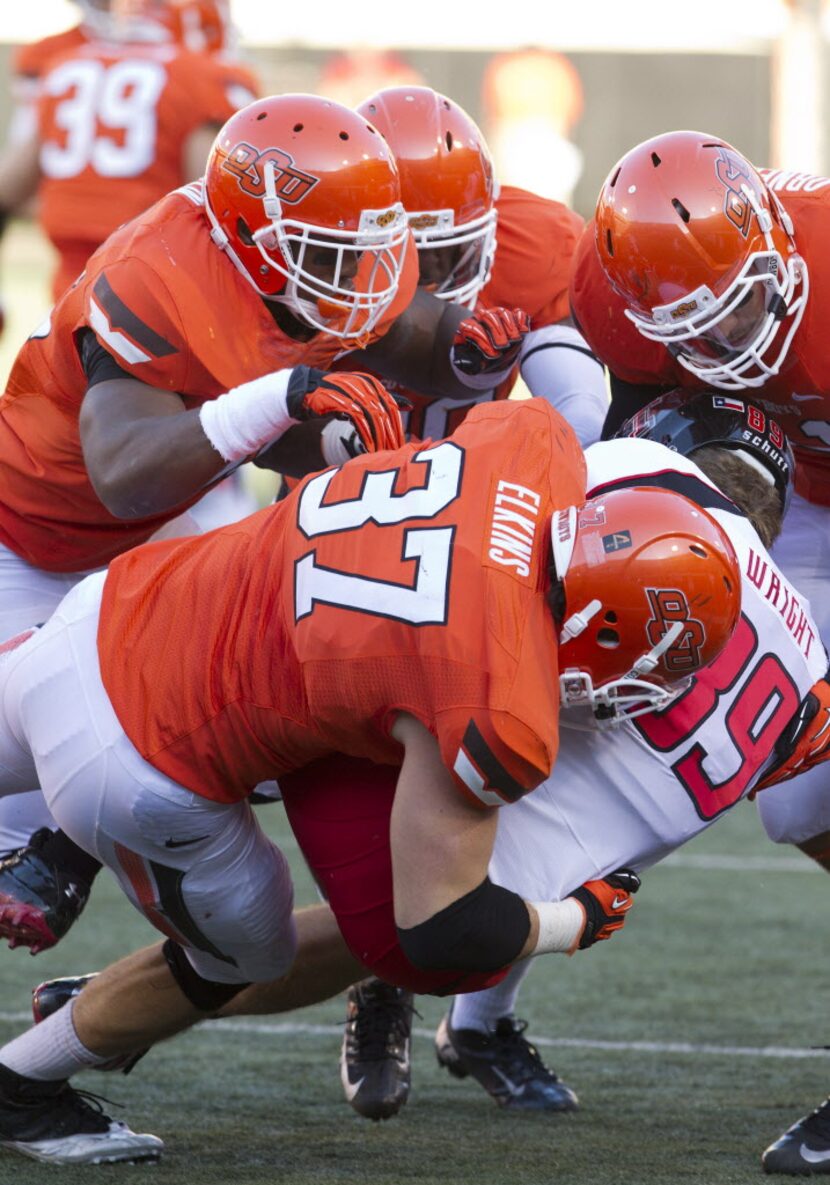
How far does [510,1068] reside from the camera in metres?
3.51

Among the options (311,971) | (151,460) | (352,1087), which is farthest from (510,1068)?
(151,460)

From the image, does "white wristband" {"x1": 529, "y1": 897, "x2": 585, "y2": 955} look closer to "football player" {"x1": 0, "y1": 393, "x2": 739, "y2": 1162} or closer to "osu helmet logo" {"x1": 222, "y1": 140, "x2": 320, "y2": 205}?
"football player" {"x1": 0, "y1": 393, "x2": 739, "y2": 1162}

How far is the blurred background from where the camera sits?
16.2 m

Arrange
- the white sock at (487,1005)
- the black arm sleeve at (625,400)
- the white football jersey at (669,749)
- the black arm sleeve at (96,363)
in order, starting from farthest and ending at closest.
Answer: the white sock at (487,1005) < the black arm sleeve at (625,400) < the black arm sleeve at (96,363) < the white football jersey at (669,749)

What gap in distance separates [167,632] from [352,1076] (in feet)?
3.57

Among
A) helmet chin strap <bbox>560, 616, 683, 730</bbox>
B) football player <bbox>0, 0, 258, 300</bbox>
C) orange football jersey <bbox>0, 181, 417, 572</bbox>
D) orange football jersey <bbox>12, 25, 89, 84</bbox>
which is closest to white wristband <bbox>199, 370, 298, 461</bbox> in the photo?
orange football jersey <bbox>0, 181, 417, 572</bbox>

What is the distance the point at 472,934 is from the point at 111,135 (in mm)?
3952

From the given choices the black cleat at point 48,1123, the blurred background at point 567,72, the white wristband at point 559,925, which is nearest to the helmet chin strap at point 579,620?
the white wristband at point 559,925

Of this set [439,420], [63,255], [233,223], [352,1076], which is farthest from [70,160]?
[352,1076]

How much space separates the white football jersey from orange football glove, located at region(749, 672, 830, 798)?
0.02m

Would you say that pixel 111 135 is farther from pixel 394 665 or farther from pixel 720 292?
pixel 394 665

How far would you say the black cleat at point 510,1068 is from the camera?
3.45 meters

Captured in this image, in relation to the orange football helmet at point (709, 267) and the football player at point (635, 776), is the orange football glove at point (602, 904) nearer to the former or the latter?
the football player at point (635, 776)

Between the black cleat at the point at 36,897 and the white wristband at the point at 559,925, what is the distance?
0.86 m
